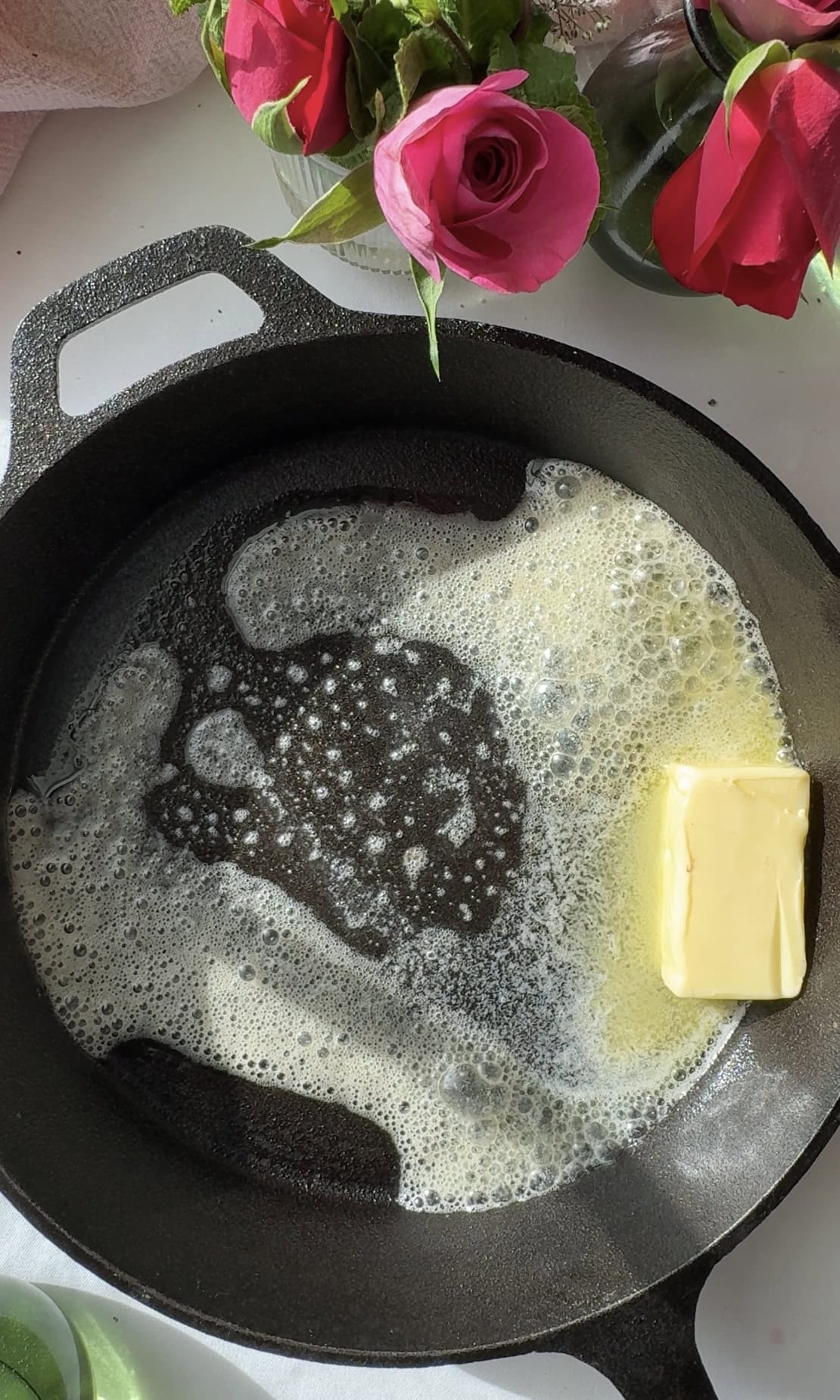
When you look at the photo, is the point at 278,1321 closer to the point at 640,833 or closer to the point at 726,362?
the point at 640,833

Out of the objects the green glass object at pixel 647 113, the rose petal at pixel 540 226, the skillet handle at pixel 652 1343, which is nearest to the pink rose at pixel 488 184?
the rose petal at pixel 540 226

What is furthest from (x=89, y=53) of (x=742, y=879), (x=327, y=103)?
(x=742, y=879)

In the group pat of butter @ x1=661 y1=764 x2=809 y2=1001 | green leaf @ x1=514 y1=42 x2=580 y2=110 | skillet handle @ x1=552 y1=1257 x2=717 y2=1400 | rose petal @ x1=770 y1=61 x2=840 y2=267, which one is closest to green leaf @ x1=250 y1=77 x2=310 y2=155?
green leaf @ x1=514 y1=42 x2=580 y2=110

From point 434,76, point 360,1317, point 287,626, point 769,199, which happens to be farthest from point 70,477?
point 360,1317

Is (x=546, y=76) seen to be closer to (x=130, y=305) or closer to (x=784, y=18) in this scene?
(x=784, y=18)

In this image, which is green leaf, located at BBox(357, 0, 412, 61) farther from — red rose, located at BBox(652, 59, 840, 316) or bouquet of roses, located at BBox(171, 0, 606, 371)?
red rose, located at BBox(652, 59, 840, 316)

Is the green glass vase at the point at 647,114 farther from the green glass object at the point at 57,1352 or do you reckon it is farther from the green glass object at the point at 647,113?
the green glass object at the point at 57,1352
